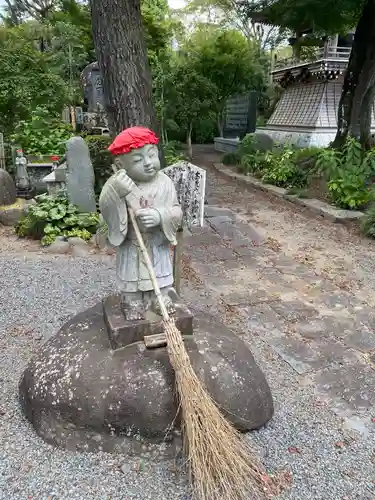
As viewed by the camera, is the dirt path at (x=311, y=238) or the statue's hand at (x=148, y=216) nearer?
the statue's hand at (x=148, y=216)

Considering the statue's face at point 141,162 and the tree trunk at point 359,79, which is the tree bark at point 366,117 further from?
the statue's face at point 141,162

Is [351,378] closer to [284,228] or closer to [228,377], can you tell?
[228,377]

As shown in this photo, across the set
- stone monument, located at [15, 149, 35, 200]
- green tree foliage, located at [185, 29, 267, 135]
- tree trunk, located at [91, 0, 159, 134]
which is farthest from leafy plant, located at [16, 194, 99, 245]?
green tree foliage, located at [185, 29, 267, 135]

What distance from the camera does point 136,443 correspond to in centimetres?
253

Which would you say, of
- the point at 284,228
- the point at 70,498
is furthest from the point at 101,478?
the point at 284,228

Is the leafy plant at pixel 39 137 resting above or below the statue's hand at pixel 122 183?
below

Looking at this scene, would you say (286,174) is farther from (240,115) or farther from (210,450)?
(210,450)

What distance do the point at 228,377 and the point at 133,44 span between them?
4.96 meters

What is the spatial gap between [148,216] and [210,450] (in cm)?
127

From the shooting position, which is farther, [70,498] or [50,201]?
[50,201]

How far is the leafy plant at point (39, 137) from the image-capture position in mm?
9953

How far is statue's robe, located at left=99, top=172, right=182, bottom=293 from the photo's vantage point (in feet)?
8.30

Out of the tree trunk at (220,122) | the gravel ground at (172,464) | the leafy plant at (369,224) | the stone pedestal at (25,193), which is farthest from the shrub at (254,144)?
the gravel ground at (172,464)

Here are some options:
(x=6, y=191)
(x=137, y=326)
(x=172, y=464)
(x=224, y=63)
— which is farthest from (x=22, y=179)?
(x=224, y=63)
